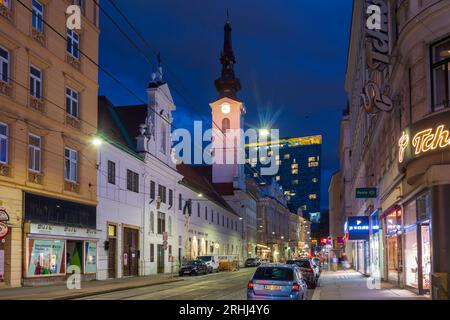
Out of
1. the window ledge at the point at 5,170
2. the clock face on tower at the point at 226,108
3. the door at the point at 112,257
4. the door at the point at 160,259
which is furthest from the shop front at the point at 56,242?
the clock face on tower at the point at 226,108

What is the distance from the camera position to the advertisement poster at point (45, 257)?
30562mm

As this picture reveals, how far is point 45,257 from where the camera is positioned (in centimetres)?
3192

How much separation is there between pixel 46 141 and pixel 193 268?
21.6 metres

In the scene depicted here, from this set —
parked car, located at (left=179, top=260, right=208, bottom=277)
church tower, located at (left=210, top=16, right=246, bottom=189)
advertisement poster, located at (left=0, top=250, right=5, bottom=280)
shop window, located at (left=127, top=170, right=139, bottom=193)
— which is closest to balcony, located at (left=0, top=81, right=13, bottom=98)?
advertisement poster, located at (left=0, top=250, right=5, bottom=280)

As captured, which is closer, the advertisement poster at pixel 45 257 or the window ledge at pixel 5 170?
the window ledge at pixel 5 170

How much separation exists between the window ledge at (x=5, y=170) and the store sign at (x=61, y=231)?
2.98 m

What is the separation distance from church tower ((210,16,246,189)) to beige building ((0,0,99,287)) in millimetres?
56273

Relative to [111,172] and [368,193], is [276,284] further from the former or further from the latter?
[111,172]

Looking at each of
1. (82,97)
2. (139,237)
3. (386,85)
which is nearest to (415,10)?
(386,85)

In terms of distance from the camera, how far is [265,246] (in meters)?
119

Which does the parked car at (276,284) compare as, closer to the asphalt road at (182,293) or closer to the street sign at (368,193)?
the asphalt road at (182,293)

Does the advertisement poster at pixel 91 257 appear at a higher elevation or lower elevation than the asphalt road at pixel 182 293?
higher
